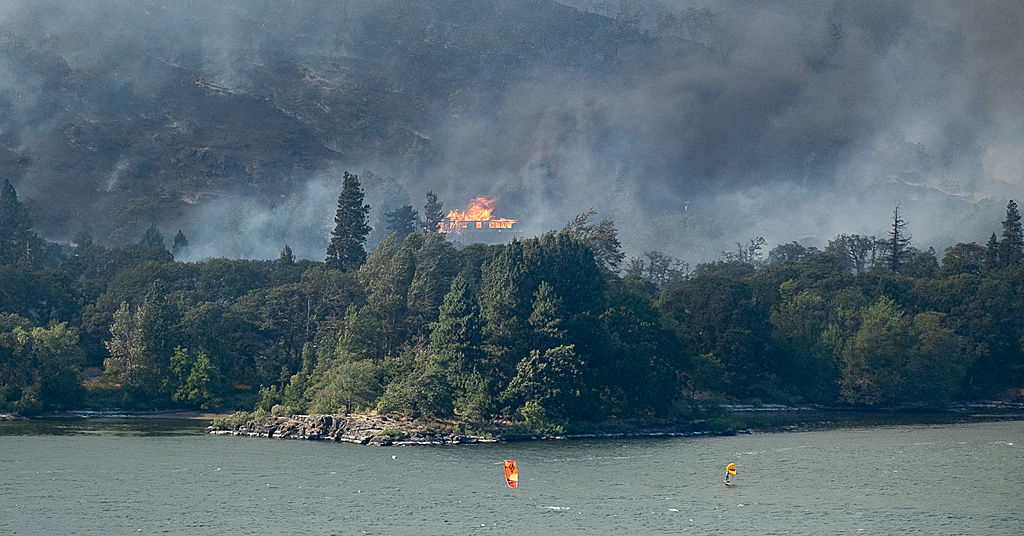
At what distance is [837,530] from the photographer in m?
76.0

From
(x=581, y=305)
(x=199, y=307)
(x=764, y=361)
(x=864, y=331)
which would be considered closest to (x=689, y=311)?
(x=764, y=361)

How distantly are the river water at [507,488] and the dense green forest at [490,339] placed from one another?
9480 mm

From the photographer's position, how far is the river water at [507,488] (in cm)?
7762

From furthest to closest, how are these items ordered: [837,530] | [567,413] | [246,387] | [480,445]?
[246,387], [567,413], [480,445], [837,530]

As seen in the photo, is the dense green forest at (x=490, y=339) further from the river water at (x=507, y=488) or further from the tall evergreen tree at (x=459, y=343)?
the river water at (x=507, y=488)

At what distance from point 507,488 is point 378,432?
113ft

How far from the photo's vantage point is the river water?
77.6 metres

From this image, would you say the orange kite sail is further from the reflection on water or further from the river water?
the reflection on water

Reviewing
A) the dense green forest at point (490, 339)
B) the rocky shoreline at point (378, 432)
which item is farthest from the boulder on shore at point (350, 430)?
the dense green forest at point (490, 339)

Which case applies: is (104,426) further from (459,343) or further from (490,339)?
(490,339)

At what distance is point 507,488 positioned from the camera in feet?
296

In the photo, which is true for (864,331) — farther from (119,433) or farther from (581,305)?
(119,433)

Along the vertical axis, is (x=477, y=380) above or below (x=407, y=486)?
above

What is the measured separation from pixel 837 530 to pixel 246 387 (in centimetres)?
10382
